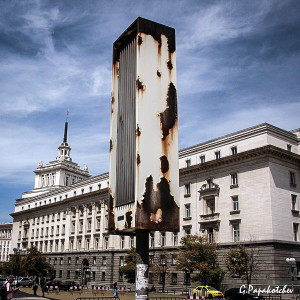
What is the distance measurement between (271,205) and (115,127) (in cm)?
3205

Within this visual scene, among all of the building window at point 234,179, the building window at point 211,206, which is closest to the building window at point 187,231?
the building window at point 211,206

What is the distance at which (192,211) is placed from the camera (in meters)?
56.2

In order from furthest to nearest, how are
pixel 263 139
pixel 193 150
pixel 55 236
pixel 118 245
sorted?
pixel 55 236 → pixel 118 245 → pixel 193 150 → pixel 263 139

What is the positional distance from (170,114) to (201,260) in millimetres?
33430

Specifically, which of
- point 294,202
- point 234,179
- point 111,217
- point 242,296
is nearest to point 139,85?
point 111,217

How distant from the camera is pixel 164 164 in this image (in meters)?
17.5

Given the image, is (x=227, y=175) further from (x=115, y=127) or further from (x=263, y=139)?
(x=115, y=127)

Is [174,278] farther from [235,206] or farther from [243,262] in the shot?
[243,262]

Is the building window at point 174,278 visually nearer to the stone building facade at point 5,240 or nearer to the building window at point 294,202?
the building window at point 294,202

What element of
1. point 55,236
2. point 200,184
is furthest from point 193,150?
point 55,236

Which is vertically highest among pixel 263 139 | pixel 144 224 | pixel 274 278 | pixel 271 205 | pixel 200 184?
pixel 263 139

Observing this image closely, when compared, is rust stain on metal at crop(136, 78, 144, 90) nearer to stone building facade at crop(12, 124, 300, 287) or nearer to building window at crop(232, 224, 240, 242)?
stone building facade at crop(12, 124, 300, 287)

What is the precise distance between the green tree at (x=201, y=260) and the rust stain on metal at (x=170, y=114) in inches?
1258

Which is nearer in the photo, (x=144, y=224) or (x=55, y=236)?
(x=144, y=224)
